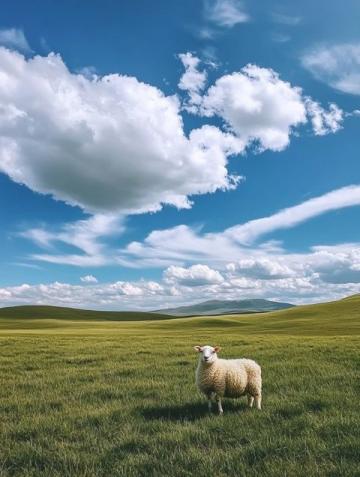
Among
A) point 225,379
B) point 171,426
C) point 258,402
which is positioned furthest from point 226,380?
point 171,426

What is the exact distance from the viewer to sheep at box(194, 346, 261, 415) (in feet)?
34.2

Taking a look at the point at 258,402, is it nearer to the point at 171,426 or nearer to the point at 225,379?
the point at 225,379

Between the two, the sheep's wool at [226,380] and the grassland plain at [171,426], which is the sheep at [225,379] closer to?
the sheep's wool at [226,380]

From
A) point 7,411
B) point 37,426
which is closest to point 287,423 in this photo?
point 37,426

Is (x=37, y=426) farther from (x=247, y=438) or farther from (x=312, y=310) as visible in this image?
(x=312, y=310)

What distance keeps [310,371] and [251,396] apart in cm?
528

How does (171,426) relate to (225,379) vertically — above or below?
below

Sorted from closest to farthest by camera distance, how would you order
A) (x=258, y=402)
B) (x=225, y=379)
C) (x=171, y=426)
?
(x=171, y=426), (x=258, y=402), (x=225, y=379)

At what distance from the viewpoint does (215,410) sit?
33.8 ft

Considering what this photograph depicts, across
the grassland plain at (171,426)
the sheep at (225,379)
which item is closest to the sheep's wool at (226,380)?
the sheep at (225,379)

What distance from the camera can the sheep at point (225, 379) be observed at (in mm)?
10438

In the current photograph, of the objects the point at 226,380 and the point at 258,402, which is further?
the point at 226,380

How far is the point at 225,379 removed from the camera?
A: 1052 centimetres

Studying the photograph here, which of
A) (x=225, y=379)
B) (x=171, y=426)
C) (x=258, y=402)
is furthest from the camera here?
(x=225, y=379)
